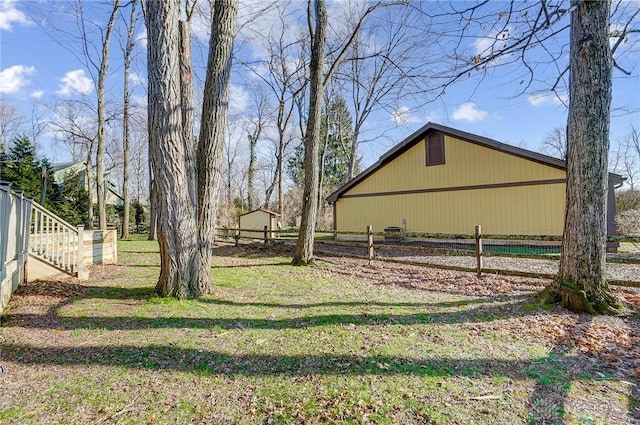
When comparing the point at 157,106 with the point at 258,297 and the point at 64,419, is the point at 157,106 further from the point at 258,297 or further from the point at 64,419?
the point at 64,419

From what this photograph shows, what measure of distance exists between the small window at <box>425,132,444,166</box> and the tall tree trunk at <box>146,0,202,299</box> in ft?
37.0

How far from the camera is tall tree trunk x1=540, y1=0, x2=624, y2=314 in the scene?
421 centimetres

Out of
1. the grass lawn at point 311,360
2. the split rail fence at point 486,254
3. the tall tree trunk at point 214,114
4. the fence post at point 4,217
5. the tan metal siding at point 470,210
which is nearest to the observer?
the grass lawn at point 311,360

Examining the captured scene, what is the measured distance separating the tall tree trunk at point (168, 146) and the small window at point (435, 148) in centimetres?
1128

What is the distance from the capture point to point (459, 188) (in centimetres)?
1276

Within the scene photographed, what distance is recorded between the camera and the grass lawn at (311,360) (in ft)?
7.32

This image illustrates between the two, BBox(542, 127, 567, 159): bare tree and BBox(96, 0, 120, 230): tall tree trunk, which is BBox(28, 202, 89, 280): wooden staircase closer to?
BBox(96, 0, 120, 230): tall tree trunk

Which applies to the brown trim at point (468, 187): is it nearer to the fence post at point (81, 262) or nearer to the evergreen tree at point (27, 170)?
the fence post at point (81, 262)

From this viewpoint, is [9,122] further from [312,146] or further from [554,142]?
[554,142]

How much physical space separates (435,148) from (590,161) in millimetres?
9635

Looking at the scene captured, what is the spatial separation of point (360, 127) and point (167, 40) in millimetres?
19431

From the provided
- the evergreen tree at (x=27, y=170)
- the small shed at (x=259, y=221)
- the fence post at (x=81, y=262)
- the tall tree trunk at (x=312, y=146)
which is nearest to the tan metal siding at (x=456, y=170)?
the small shed at (x=259, y=221)

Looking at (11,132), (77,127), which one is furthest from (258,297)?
(11,132)

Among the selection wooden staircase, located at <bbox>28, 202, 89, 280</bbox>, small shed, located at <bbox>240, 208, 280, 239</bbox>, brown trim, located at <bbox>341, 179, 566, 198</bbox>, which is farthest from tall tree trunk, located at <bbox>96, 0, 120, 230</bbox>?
brown trim, located at <bbox>341, 179, 566, 198</bbox>
